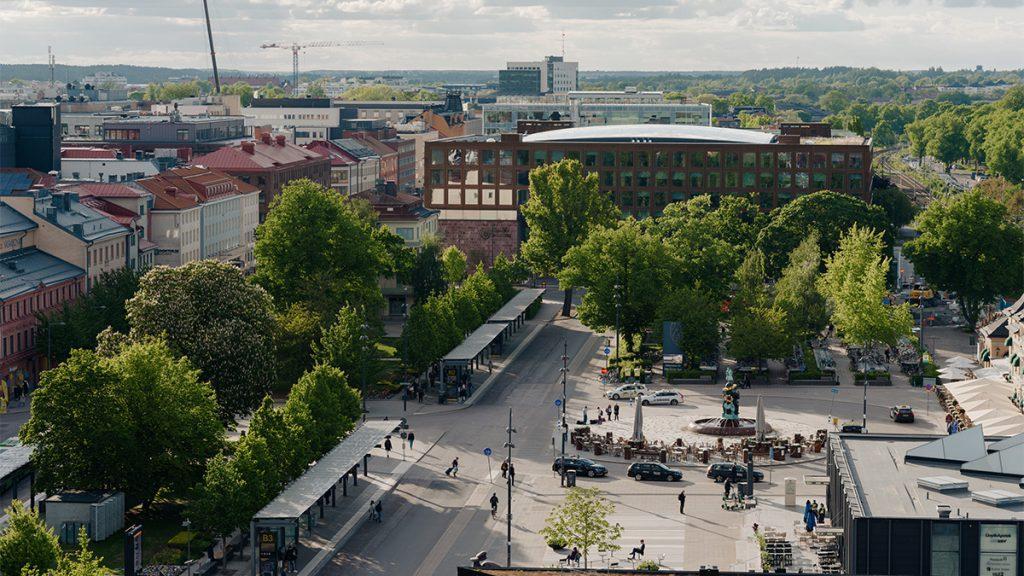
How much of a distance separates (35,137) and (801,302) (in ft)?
270

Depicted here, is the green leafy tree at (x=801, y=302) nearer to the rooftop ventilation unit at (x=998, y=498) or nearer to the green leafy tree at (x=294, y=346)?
the green leafy tree at (x=294, y=346)

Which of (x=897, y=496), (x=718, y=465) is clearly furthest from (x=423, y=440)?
(x=897, y=496)

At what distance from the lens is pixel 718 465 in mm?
94938

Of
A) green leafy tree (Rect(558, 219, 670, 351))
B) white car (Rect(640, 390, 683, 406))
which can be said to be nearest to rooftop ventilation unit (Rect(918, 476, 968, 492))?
white car (Rect(640, 390, 683, 406))

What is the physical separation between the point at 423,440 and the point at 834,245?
220ft

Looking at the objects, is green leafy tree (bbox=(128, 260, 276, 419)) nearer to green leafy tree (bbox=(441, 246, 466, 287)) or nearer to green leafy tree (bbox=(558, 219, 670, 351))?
green leafy tree (bbox=(558, 219, 670, 351))

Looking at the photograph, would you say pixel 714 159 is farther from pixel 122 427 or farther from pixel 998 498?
pixel 998 498

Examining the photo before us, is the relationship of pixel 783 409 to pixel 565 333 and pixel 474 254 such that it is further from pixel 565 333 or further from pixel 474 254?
pixel 474 254

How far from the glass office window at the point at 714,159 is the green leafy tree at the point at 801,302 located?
4451 cm

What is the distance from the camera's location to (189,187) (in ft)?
583

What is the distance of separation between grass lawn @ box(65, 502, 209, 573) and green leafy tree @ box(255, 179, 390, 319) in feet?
141

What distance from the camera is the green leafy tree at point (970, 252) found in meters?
151

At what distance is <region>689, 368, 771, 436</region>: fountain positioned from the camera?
10569 cm

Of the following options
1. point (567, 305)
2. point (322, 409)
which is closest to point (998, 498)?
point (322, 409)
